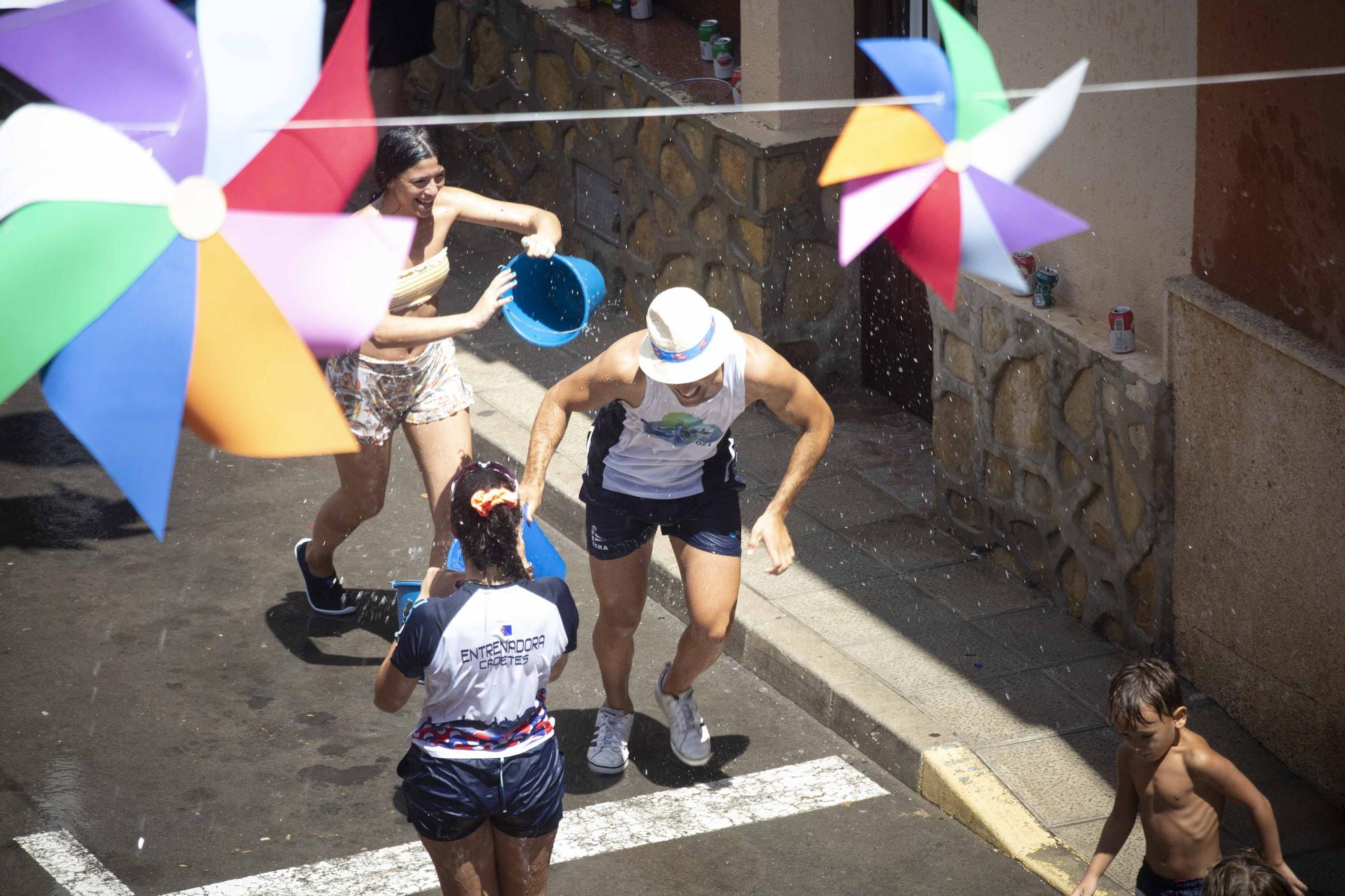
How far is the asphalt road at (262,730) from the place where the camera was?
533cm

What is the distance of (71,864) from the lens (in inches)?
208

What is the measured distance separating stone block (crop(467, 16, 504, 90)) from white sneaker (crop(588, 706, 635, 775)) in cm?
632

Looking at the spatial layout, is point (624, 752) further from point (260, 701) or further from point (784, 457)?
point (784, 457)

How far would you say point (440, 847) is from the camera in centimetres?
436

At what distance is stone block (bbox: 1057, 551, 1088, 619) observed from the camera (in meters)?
6.59

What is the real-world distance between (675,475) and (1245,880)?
2369 millimetres

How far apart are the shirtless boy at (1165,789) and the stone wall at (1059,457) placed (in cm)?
177

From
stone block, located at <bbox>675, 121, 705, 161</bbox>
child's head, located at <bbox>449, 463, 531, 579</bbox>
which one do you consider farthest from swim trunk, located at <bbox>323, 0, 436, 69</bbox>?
child's head, located at <bbox>449, 463, 531, 579</bbox>

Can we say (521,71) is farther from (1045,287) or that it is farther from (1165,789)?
(1165,789)

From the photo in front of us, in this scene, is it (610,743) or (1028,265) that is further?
(1028,265)

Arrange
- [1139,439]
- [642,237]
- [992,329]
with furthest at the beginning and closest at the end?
[642,237]
[992,329]
[1139,439]

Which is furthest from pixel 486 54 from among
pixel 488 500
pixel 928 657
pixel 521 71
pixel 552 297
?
pixel 488 500

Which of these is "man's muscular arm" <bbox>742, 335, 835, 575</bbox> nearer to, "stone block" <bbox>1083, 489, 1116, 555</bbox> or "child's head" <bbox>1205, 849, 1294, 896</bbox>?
"stone block" <bbox>1083, 489, 1116, 555</bbox>

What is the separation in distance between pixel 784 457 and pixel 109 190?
5.34 m
